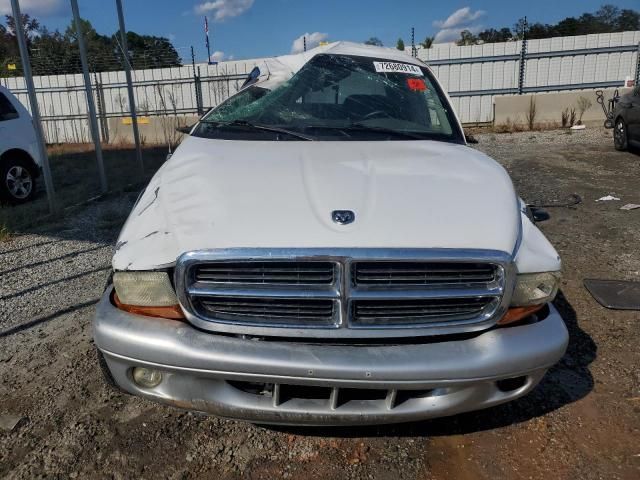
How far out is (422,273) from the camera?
2064 millimetres

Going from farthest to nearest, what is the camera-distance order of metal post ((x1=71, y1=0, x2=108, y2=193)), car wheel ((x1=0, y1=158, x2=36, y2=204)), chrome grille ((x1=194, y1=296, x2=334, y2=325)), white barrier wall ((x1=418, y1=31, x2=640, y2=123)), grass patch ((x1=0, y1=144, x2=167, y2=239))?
white barrier wall ((x1=418, y1=31, x2=640, y2=123)), car wheel ((x1=0, y1=158, x2=36, y2=204)), metal post ((x1=71, y1=0, x2=108, y2=193)), grass patch ((x1=0, y1=144, x2=167, y2=239)), chrome grille ((x1=194, y1=296, x2=334, y2=325))

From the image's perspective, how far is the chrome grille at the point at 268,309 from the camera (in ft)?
6.74

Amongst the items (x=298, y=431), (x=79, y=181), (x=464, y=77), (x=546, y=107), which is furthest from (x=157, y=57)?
(x=298, y=431)

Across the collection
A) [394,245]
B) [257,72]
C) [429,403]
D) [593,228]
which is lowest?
[593,228]

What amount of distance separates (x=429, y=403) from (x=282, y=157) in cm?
144

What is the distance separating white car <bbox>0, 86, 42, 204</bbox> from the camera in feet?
24.4

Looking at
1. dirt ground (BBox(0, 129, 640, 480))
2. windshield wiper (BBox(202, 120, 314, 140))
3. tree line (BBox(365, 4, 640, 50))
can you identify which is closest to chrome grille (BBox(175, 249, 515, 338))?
dirt ground (BBox(0, 129, 640, 480))

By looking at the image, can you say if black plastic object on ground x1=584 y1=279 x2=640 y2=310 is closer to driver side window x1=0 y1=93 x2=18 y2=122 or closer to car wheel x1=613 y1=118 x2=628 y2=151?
car wheel x1=613 y1=118 x2=628 y2=151

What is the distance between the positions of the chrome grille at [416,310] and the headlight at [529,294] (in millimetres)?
119

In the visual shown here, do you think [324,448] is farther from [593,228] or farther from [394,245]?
[593,228]

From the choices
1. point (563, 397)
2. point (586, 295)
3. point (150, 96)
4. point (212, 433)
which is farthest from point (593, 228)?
point (150, 96)

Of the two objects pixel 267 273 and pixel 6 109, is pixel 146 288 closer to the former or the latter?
pixel 267 273

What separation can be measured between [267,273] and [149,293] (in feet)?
1.65

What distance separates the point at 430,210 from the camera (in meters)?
2.22
